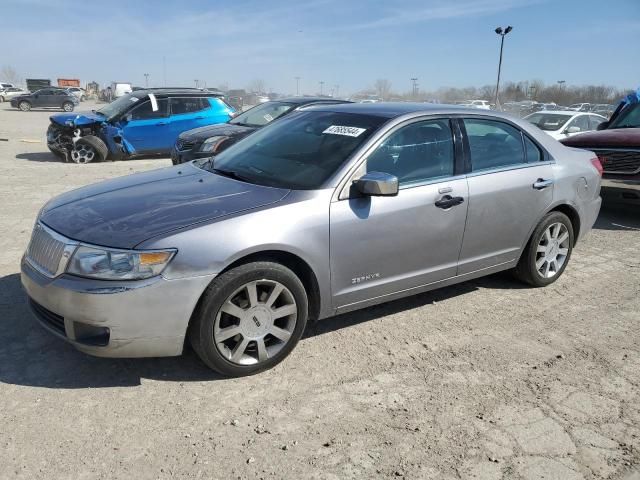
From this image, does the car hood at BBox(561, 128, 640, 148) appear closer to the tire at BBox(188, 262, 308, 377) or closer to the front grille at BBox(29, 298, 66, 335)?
the tire at BBox(188, 262, 308, 377)

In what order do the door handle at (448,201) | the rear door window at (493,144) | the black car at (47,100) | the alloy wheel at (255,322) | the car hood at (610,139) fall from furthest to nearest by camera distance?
1. the black car at (47,100)
2. the car hood at (610,139)
3. the rear door window at (493,144)
4. the door handle at (448,201)
5. the alloy wheel at (255,322)

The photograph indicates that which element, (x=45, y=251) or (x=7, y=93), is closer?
(x=45, y=251)

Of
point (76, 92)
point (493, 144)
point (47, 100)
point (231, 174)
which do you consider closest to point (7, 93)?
point (76, 92)

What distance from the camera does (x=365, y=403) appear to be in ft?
9.80

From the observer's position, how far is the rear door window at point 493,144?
13.7 ft

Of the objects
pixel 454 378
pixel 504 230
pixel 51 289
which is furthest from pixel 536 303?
pixel 51 289

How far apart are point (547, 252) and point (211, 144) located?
5.91 metres

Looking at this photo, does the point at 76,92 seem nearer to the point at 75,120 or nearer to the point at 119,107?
the point at 119,107

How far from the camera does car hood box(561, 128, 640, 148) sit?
7219mm

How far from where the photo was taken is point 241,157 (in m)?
4.15

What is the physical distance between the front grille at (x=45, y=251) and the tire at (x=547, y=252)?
370 centimetres

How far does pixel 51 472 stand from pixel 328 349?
1792 millimetres

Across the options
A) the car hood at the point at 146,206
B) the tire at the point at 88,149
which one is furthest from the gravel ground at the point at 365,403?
the tire at the point at 88,149

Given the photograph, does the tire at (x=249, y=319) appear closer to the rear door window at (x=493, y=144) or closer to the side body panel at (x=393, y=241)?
the side body panel at (x=393, y=241)
